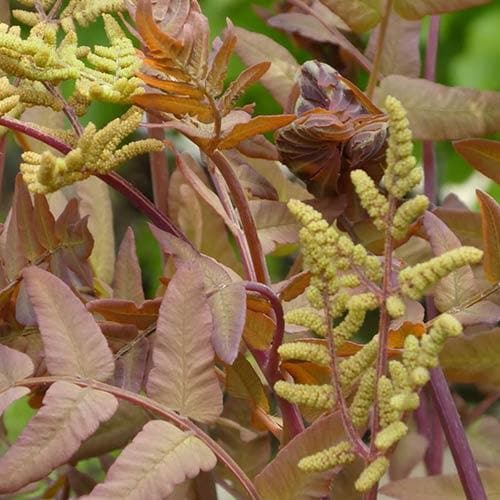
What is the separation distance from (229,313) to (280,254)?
0.23 metres

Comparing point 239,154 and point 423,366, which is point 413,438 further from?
point 423,366

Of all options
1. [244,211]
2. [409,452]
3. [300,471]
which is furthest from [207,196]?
[409,452]

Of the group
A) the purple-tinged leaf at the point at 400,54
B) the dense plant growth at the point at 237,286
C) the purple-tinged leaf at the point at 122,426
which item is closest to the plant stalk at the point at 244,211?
the dense plant growth at the point at 237,286

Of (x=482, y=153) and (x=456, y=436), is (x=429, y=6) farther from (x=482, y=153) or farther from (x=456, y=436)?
(x=456, y=436)

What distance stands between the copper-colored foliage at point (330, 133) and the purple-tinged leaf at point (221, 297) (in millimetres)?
68

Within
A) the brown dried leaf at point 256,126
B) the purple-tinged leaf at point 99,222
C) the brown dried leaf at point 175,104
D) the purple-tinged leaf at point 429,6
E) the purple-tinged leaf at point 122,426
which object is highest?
the purple-tinged leaf at point 429,6

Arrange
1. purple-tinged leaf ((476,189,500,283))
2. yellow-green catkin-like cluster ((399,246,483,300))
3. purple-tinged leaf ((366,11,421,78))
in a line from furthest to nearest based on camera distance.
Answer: purple-tinged leaf ((366,11,421,78))
purple-tinged leaf ((476,189,500,283))
yellow-green catkin-like cluster ((399,246,483,300))

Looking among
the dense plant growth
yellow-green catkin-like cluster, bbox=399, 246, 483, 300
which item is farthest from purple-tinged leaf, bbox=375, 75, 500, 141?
yellow-green catkin-like cluster, bbox=399, 246, 483, 300

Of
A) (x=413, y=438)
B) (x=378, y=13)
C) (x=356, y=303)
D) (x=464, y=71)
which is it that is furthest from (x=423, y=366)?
(x=464, y=71)

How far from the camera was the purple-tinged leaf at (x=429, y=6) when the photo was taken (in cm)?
51

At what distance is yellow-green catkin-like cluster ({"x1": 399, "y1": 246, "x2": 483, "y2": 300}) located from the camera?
318mm

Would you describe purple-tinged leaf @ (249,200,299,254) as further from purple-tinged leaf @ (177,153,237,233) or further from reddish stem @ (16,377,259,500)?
reddish stem @ (16,377,259,500)

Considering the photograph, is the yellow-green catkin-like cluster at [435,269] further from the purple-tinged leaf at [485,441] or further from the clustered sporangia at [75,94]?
the purple-tinged leaf at [485,441]

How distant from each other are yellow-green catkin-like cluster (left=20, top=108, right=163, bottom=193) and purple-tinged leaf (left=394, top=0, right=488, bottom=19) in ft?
0.54
